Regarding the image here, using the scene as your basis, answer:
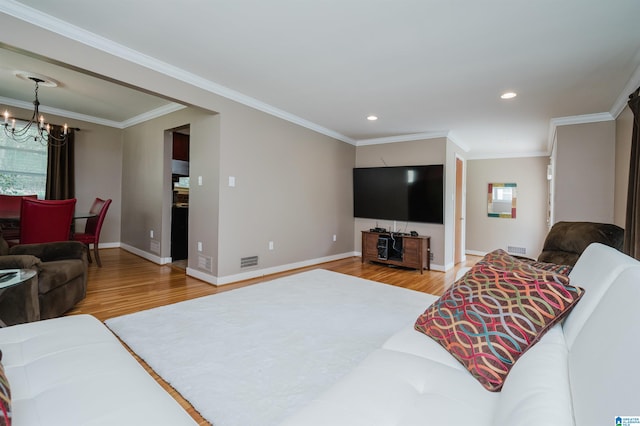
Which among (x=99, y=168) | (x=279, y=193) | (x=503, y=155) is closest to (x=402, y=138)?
(x=279, y=193)

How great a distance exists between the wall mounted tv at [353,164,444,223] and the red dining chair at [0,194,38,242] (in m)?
5.12

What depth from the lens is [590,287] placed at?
1.03m

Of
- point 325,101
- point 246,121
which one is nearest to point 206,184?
point 246,121

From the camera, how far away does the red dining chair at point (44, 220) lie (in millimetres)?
3314

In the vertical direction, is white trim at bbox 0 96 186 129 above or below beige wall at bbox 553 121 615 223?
above

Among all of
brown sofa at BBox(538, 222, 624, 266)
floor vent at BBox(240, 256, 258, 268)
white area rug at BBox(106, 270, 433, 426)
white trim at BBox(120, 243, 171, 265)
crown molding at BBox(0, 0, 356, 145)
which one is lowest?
white area rug at BBox(106, 270, 433, 426)

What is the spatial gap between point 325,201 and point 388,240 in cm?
135

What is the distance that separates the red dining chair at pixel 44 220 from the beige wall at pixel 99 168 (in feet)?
8.45

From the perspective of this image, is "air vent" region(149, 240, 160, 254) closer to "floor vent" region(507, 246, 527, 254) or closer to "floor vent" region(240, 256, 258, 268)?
"floor vent" region(240, 256, 258, 268)

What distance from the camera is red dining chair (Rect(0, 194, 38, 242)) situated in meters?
3.82

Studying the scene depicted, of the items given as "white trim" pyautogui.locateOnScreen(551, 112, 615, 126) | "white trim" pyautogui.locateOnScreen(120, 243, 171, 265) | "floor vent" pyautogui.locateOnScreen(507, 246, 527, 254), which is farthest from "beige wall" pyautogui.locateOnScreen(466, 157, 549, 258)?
"white trim" pyautogui.locateOnScreen(120, 243, 171, 265)

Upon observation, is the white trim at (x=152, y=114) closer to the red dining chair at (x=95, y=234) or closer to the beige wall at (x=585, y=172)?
the red dining chair at (x=95, y=234)

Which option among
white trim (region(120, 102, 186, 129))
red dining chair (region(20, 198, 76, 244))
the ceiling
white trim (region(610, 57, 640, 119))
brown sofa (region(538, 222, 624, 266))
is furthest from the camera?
white trim (region(120, 102, 186, 129))

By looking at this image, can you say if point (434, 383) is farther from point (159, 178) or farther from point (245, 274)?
point (159, 178)
